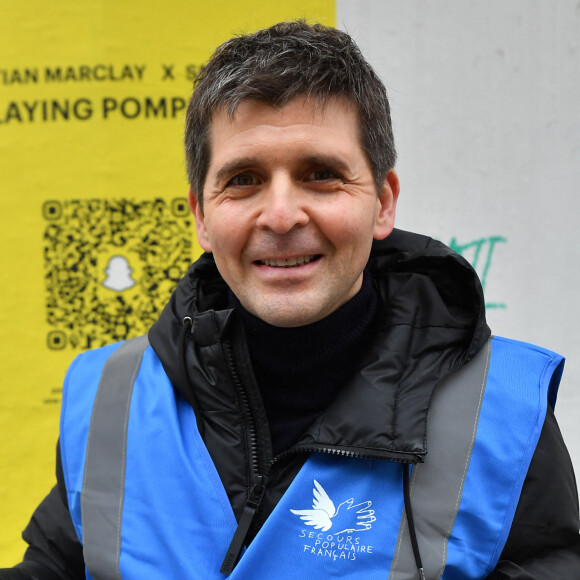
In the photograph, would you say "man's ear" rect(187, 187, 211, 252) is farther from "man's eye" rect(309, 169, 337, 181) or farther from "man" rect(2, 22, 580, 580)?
"man's eye" rect(309, 169, 337, 181)

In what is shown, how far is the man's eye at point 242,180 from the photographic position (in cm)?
153

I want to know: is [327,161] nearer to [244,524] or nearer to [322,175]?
[322,175]

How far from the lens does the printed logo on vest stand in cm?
140

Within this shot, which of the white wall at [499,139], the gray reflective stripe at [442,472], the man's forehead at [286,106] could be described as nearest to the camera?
the gray reflective stripe at [442,472]

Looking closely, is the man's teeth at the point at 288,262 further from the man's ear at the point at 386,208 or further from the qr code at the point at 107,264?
the qr code at the point at 107,264

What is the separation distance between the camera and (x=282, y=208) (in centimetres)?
142

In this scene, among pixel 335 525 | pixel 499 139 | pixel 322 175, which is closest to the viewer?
pixel 335 525

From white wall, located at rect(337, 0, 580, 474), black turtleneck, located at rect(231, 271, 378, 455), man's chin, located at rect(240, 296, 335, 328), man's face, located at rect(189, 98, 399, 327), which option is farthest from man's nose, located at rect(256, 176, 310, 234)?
white wall, located at rect(337, 0, 580, 474)

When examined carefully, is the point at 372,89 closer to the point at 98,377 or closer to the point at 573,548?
the point at 98,377

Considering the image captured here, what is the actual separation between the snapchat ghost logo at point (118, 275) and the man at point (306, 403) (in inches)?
46.3

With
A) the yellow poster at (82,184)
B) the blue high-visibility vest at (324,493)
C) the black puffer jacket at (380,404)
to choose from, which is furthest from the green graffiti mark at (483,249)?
the blue high-visibility vest at (324,493)

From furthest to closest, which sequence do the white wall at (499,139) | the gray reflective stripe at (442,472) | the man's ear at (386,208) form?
the white wall at (499,139) → the man's ear at (386,208) → the gray reflective stripe at (442,472)

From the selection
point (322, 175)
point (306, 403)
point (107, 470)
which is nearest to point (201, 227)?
point (322, 175)

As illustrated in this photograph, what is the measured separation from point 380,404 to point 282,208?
1.45 feet
